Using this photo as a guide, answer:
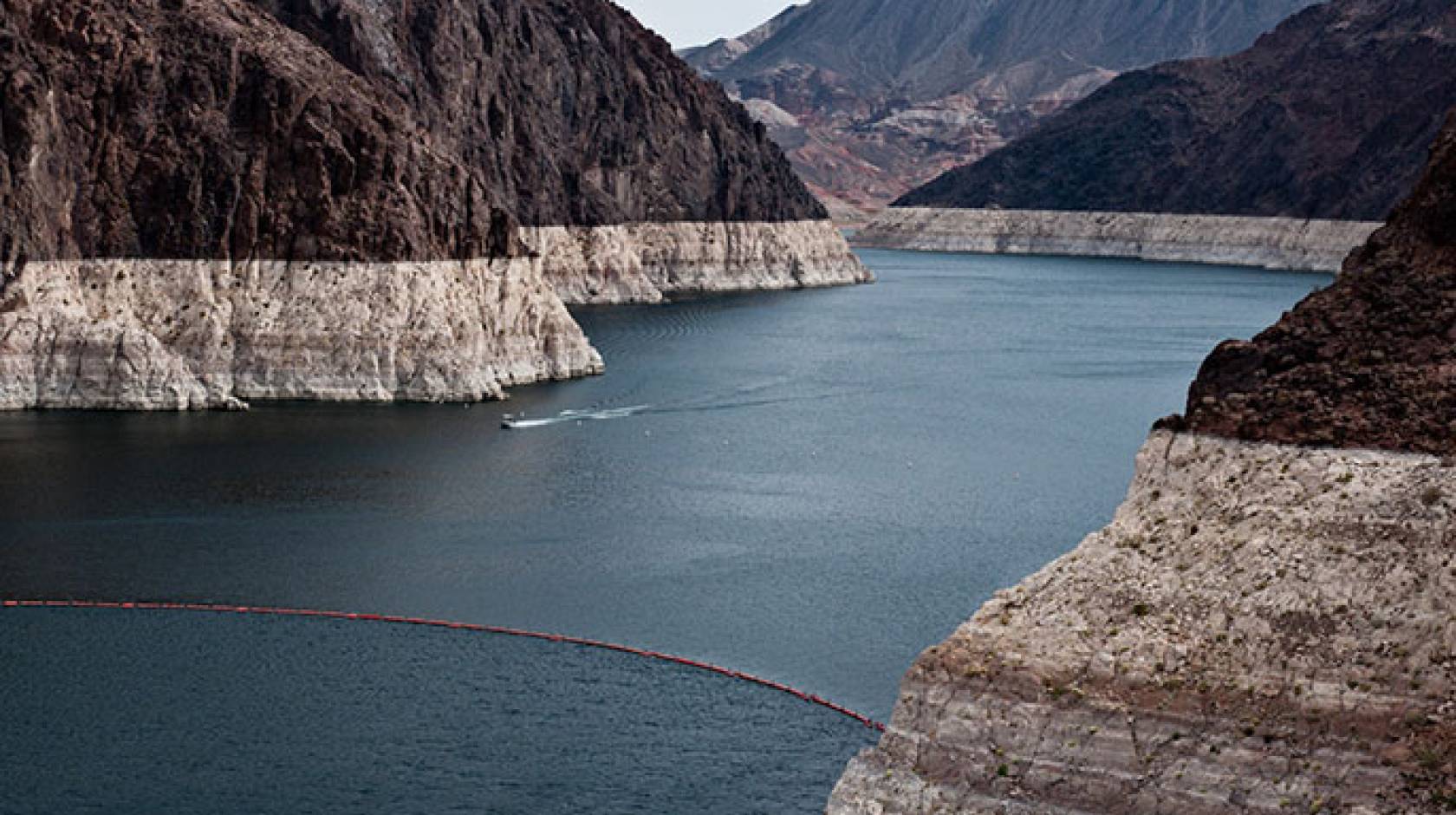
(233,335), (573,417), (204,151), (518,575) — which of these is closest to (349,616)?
(518,575)

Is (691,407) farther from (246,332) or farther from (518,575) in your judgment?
(518,575)

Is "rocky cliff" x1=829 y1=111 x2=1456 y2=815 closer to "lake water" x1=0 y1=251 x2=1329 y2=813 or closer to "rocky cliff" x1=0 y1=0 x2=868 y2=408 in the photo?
"lake water" x1=0 y1=251 x2=1329 y2=813

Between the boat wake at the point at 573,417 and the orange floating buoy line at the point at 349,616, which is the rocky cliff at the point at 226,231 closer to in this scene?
the boat wake at the point at 573,417

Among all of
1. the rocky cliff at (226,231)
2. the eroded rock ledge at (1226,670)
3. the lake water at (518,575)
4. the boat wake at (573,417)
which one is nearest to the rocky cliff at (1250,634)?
the eroded rock ledge at (1226,670)

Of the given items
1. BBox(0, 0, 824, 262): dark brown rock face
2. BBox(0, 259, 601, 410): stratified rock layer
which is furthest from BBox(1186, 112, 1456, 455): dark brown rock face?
BBox(0, 0, 824, 262): dark brown rock face

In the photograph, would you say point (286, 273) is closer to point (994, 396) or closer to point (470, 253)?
point (470, 253)

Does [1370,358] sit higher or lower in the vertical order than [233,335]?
higher

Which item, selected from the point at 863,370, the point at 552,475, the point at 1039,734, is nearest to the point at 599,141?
the point at 863,370
